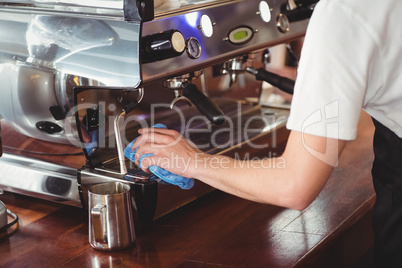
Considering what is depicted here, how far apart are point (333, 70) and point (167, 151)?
368mm

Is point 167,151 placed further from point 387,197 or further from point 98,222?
point 387,197

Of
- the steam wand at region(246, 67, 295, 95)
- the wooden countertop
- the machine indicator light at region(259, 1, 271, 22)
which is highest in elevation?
the machine indicator light at region(259, 1, 271, 22)

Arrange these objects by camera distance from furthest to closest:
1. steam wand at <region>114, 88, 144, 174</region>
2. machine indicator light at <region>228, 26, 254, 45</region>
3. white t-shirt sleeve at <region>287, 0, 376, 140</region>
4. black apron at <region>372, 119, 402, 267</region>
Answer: machine indicator light at <region>228, 26, 254, 45</region> < steam wand at <region>114, 88, 144, 174</region> < black apron at <region>372, 119, 402, 267</region> < white t-shirt sleeve at <region>287, 0, 376, 140</region>

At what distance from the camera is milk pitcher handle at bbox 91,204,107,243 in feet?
3.34

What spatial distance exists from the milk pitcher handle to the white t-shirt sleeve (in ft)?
1.42

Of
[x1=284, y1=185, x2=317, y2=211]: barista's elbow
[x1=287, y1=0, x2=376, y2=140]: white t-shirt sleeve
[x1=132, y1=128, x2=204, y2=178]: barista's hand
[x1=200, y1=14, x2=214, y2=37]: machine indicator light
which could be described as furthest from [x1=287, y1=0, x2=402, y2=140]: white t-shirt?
[x1=200, y1=14, x2=214, y2=37]: machine indicator light

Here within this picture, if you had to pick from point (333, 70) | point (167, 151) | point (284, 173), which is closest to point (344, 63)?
point (333, 70)

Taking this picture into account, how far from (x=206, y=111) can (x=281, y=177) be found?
28 centimetres

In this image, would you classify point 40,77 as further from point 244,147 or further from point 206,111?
point 244,147

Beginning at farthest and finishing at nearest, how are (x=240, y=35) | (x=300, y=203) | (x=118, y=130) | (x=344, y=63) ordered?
(x=240, y=35) → (x=118, y=130) → (x=300, y=203) → (x=344, y=63)

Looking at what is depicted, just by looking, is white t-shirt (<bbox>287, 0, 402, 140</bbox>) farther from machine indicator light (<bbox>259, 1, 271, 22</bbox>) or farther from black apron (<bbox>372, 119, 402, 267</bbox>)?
machine indicator light (<bbox>259, 1, 271, 22</bbox>)

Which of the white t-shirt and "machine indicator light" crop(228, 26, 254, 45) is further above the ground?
the white t-shirt

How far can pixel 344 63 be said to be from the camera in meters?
0.76

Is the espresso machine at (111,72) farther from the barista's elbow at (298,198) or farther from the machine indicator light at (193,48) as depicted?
the barista's elbow at (298,198)
